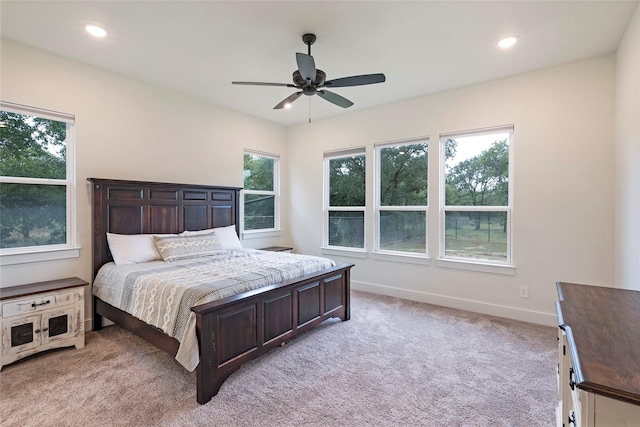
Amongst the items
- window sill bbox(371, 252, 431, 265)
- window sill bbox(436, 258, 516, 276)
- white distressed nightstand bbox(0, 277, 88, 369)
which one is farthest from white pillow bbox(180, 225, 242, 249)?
window sill bbox(436, 258, 516, 276)

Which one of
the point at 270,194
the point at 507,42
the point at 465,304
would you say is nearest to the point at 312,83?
the point at 507,42

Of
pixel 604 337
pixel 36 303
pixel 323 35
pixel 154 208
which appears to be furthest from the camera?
pixel 154 208

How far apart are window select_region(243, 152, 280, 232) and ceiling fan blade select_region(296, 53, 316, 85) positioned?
2641 millimetres

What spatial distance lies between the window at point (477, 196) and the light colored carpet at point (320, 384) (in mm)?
1053

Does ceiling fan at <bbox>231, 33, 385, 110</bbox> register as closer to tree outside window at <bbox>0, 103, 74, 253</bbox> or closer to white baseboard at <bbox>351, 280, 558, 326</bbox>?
tree outside window at <bbox>0, 103, 74, 253</bbox>

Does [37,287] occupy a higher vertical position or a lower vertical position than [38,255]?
lower

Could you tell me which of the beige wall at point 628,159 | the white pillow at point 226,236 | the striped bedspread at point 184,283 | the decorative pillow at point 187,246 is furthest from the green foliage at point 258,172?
the beige wall at point 628,159

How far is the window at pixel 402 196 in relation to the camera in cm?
423

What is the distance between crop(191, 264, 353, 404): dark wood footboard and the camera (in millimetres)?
2053

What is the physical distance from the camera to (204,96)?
414 cm

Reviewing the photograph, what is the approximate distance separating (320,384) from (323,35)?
9.40 feet

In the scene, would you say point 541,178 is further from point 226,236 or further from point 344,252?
point 226,236

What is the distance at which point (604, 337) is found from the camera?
1.15m

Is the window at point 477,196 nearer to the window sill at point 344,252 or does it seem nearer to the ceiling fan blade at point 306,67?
the window sill at point 344,252
